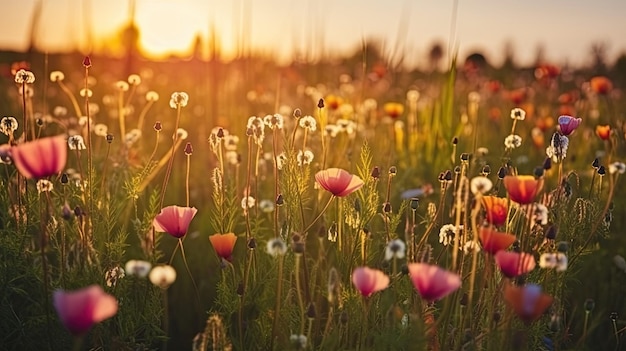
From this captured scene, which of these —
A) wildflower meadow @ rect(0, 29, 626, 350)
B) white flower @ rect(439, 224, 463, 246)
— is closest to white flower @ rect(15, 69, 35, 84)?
wildflower meadow @ rect(0, 29, 626, 350)

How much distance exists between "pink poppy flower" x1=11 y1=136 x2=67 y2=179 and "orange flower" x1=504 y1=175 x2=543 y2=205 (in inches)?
33.9

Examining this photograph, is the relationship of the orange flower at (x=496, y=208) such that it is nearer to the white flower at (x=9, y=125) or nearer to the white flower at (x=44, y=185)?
the white flower at (x=44, y=185)

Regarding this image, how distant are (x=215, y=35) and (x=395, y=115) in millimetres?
989

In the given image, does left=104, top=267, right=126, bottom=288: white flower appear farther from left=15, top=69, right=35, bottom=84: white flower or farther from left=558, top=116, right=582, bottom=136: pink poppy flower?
left=558, top=116, right=582, bottom=136: pink poppy flower

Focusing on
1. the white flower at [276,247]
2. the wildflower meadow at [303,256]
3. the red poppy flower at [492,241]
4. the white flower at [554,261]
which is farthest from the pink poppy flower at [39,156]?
the white flower at [554,261]

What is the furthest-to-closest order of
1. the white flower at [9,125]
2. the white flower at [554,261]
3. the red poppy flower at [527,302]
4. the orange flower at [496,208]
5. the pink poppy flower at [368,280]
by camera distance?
the white flower at [9,125] → the orange flower at [496,208] → the white flower at [554,261] → the pink poppy flower at [368,280] → the red poppy flower at [527,302]

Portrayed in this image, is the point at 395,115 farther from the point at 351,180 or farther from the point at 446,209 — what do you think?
the point at 351,180

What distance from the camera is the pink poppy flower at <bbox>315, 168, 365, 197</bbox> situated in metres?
1.56

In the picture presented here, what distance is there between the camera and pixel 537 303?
1130mm

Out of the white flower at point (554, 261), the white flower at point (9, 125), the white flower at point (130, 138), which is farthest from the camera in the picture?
the white flower at point (130, 138)

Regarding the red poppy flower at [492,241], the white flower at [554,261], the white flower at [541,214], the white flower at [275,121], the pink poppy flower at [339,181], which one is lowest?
the white flower at [554,261]

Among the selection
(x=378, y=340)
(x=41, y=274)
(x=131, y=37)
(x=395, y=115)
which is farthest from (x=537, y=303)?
(x=131, y=37)

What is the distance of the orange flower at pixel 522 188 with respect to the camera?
1.39 m

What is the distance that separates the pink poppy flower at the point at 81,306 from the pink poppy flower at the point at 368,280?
0.44 m
